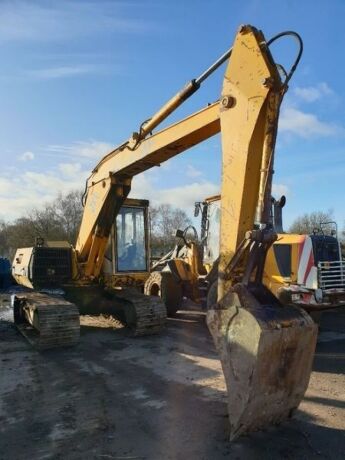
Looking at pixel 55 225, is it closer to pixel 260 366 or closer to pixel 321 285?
pixel 321 285

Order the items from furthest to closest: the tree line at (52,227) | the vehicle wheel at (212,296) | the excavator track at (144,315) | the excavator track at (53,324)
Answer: the tree line at (52,227) → the excavator track at (144,315) → the vehicle wheel at (212,296) → the excavator track at (53,324)

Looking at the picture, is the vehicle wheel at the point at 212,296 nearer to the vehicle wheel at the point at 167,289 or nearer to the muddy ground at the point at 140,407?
the muddy ground at the point at 140,407

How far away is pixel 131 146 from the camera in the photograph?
326 inches

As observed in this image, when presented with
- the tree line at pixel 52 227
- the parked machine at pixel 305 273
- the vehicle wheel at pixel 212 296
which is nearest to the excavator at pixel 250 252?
the vehicle wheel at pixel 212 296

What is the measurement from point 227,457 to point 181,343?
14.6 feet

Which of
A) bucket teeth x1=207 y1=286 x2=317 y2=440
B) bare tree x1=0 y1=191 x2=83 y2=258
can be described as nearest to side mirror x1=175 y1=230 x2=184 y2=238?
bucket teeth x1=207 y1=286 x2=317 y2=440

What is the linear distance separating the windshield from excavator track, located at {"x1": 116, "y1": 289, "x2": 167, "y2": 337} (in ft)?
3.63

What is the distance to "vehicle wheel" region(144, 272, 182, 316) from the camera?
10758 mm

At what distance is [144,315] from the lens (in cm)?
877

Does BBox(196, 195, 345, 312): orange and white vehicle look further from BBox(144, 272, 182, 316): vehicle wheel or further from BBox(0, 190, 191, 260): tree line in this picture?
BBox(0, 190, 191, 260): tree line

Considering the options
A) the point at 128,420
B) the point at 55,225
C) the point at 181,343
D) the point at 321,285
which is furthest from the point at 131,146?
the point at 55,225

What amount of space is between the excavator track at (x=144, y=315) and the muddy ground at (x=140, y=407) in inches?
20.3

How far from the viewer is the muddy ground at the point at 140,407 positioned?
4.01m

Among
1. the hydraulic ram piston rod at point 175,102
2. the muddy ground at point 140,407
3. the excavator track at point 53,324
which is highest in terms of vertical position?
the hydraulic ram piston rod at point 175,102
